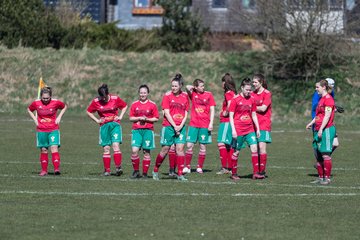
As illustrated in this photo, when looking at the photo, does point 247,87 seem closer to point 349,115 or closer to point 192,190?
point 192,190

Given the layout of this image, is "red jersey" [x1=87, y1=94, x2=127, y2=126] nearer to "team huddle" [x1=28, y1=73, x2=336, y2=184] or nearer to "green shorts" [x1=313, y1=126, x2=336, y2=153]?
"team huddle" [x1=28, y1=73, x2=336, y2=184]

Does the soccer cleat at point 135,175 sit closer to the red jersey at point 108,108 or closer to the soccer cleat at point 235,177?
the red jersey at point 108,108

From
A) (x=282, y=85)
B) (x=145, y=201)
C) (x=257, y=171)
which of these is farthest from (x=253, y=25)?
(x=145, y=201)

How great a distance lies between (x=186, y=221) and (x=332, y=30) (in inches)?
1296

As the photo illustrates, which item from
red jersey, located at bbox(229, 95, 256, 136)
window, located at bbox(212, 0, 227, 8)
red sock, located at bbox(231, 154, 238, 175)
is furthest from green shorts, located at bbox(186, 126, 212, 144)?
window, located at bbox(212, 0, 227, 8)

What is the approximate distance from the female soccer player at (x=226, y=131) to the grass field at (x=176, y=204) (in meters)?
0.36

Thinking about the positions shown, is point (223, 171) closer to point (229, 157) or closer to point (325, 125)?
point (229, 157)

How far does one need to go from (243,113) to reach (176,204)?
453 centimetres

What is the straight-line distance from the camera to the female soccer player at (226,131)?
20.9m

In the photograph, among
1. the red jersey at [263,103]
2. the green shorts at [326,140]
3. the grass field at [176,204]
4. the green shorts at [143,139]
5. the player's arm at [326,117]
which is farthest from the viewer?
the red jersey at [263,103]

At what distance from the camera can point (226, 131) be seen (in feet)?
69.3

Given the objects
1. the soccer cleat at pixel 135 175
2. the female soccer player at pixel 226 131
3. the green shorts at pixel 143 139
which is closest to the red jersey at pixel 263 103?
the female soccer player at pixel 226 131

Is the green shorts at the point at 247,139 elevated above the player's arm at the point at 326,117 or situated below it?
below

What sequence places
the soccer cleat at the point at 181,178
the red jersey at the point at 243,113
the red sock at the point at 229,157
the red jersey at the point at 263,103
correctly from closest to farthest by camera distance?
1. the soccer cleat at the point at 181,178
2. the red jersey at the point at 243,113
3. the red jersey at the point at 263,103
4. the red sock at the point at 229,157
